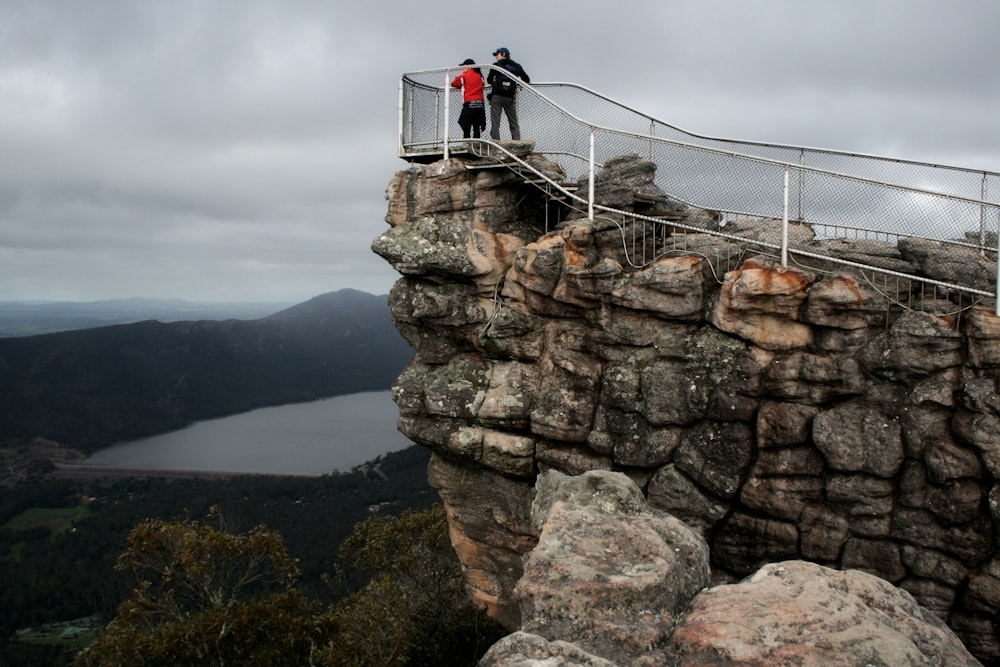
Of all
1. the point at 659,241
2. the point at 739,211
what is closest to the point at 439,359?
the point at 659,241

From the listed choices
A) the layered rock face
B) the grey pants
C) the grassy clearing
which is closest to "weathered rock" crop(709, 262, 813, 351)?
the layered rock face

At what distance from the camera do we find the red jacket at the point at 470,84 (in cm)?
1686

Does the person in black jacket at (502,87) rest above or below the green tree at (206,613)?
above

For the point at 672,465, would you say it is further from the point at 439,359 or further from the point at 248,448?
the point at 248,448

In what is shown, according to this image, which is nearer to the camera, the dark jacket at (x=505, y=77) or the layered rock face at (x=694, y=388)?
the layered rock face at (x=694, y=388)

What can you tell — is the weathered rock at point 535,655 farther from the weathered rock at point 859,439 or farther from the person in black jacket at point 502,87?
the person in black jacket at point 502,87

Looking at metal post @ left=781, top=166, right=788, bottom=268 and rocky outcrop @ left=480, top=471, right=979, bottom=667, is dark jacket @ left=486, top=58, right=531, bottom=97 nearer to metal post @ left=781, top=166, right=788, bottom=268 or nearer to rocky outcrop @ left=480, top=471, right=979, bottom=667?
metal post @ left=781, top=166, right=788, bottom=268

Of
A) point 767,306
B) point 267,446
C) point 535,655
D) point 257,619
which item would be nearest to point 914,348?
point 767,306

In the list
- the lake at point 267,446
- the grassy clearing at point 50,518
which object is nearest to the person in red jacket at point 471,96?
the grassy clearing at point 50,518

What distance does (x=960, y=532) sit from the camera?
37.9ft

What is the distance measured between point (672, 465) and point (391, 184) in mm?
9426

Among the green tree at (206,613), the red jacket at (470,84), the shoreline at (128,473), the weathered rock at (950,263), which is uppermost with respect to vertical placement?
the red jacket at (470,84)

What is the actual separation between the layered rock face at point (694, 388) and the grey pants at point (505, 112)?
1.18 meters

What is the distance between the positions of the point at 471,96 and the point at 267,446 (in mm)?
155561
